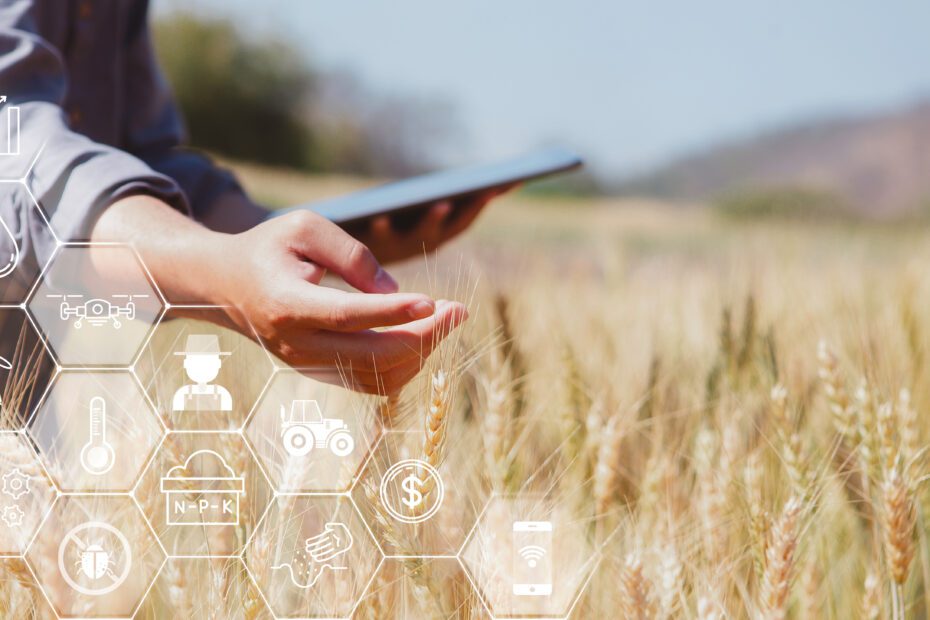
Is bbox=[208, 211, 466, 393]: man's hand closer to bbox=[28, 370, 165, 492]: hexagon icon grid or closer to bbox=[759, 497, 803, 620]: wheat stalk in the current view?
bbox=[28, 370, 165, 492]: hexagon icon grid

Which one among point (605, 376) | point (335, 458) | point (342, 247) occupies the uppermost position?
point (342, 247)

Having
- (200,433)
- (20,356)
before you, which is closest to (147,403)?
(200,433)

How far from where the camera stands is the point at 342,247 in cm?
38

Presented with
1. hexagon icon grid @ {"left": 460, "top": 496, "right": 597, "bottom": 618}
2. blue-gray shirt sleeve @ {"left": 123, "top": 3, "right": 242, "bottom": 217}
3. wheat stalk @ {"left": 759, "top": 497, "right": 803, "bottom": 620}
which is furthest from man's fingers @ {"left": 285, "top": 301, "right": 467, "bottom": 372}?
blue-gray shirt sleeve @ {"left": 123, "top": 3, "right": 242, "bottom": 217}

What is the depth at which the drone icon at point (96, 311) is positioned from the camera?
38 cm

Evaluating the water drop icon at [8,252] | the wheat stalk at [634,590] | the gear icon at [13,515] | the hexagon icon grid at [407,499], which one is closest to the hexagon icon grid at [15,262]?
the water drop icon at [8,252]

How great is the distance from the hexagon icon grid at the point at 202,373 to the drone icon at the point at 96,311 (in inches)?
0.7

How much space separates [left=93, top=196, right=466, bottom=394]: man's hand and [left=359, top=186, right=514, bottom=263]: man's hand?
252 mm

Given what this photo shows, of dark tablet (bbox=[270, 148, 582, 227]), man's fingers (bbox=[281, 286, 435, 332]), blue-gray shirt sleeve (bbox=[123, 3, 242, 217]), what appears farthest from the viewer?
blue-gray shirt sleeve (bbox=[123, 3, 242, 217])

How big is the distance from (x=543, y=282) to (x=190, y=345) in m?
0.80

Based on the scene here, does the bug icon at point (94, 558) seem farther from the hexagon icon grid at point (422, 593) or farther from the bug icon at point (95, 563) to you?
the hexagon icon grid at point (422, 593)

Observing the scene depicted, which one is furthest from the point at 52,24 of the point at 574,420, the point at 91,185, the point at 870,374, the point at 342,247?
the point at 870,374

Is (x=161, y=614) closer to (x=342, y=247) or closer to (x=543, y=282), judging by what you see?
(x=342, y=247)

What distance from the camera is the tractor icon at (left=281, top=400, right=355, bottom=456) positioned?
38cm
